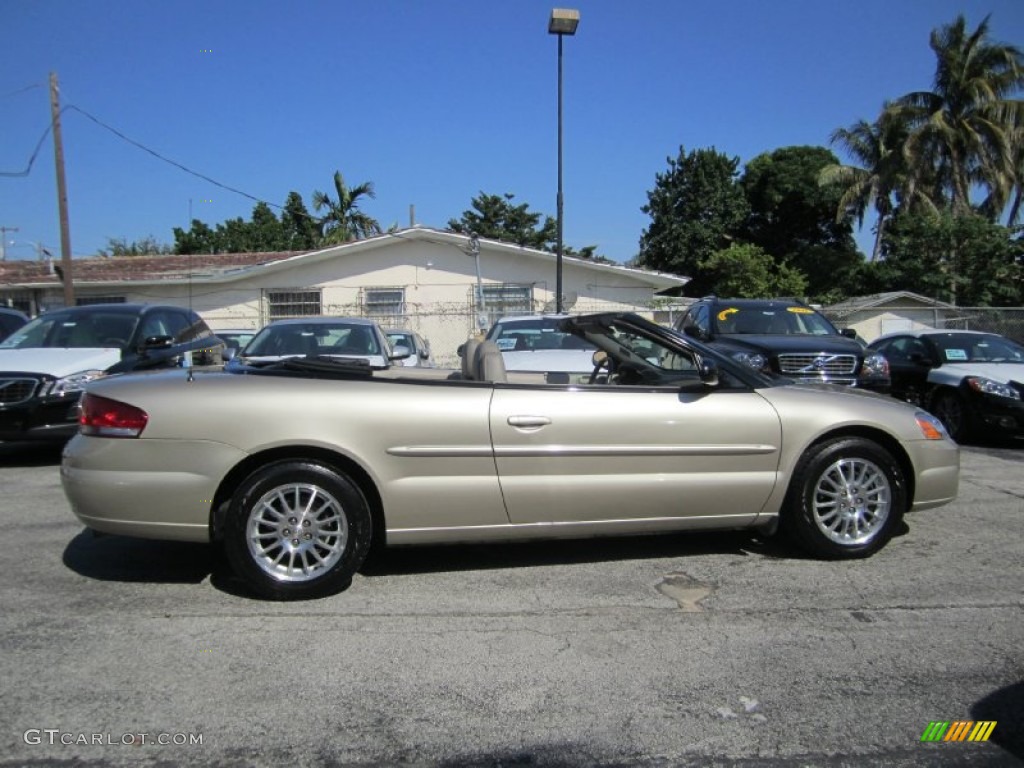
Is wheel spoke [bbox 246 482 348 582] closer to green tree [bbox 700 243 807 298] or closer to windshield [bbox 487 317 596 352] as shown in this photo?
windshield [bbox 487 317 596 352]

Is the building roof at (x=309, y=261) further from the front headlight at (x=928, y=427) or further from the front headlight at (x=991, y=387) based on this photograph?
the front headlight at (x=928, y=427)

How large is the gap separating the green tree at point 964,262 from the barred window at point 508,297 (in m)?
15.9

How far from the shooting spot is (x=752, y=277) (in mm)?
31078

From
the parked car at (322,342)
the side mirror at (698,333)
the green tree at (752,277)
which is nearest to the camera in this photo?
the parked car at (322,342)

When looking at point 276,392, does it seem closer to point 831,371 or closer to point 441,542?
point 441,542

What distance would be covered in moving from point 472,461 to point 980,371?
26.8 feet

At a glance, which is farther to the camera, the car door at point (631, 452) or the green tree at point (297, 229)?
the green tree at point (297, 229)

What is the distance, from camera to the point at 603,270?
68.4 ft

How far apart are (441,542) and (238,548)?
3.49 ft

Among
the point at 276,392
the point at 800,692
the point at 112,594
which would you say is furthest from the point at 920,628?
the point at 112,594

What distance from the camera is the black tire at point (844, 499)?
4516 millimetres

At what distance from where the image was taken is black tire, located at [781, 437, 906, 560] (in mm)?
4516

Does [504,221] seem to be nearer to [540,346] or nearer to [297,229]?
[297,229]

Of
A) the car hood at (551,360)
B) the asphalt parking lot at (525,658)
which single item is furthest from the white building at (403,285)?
the asphalt parking lot at (525,658)
